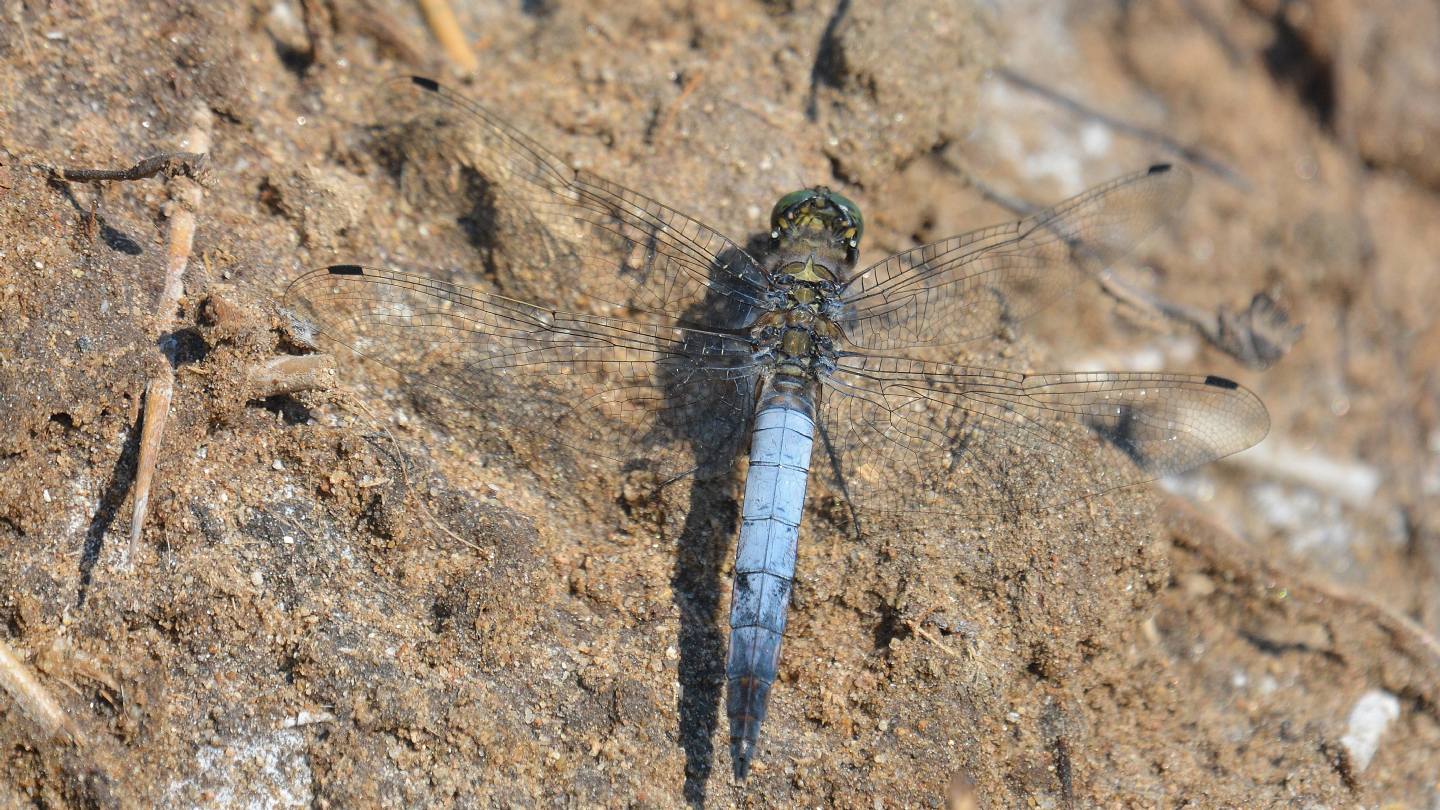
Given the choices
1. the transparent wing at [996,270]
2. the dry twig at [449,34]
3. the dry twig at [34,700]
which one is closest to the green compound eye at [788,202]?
the transparent wing at [996,270]

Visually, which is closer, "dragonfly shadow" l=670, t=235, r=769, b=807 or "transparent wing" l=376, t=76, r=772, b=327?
"dragonfly shadow" l=670, t=235, r=769, b=807

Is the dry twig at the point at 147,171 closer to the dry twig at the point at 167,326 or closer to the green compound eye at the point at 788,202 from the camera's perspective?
the dry twig at the point at 167,326

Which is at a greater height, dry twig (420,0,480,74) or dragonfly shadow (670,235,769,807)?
dry twig (420,0,480,74)

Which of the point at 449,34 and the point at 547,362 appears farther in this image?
the point at 449,34

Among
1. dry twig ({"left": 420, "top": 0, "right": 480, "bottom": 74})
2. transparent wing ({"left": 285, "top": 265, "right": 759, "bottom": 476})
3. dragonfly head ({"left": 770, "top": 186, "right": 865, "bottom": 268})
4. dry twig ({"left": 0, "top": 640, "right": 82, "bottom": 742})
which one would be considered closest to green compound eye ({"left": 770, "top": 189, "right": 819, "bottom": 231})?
dragonfly head ({"left": 770, "top": 186, "right": 865, "bottom": 268})

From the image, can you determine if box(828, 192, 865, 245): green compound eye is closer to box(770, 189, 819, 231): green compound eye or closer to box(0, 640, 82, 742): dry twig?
box(770, 189, 819, 231): green compound eye

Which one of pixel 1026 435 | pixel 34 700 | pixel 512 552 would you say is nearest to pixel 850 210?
pixel 1026 435

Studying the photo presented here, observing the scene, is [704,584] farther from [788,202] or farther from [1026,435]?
[788,202]

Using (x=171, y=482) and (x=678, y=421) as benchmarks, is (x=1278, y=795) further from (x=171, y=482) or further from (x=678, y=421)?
(x=171, y=482)
